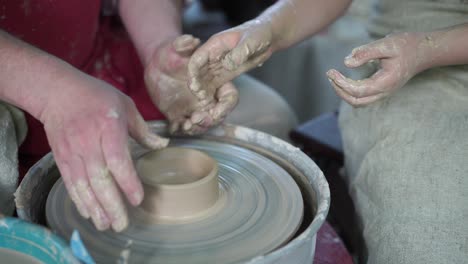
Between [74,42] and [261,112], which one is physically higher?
[74,42]

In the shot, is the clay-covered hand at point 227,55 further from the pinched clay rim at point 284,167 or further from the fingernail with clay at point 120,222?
the fingernail with clay at point 120,222

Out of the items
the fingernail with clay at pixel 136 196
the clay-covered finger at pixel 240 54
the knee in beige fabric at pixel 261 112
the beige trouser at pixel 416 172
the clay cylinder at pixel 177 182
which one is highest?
the clay-covered finger at pixel 240 54

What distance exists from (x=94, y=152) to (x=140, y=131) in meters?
0.17

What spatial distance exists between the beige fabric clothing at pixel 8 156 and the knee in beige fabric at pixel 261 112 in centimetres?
77

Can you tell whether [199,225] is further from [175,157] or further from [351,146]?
[351,146]

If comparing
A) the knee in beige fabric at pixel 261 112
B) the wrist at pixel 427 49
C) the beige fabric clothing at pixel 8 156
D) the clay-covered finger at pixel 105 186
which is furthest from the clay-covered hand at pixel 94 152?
the knee in beige fabric at pixel 261 112

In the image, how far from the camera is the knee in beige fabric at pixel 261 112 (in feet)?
6.33

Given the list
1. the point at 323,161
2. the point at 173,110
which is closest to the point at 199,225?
the point at 173,110

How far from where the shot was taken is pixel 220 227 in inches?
47.2

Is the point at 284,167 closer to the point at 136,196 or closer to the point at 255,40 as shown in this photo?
the point at 255,40

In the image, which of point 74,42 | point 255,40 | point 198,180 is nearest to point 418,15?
point 255,40

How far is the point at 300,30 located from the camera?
1618mm

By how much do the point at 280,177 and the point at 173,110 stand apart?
0.37m

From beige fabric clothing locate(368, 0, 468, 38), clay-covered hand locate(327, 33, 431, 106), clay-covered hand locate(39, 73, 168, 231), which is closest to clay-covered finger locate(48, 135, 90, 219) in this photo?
clay-covered hand locate(39, 73, 168, 231)
